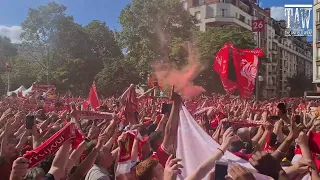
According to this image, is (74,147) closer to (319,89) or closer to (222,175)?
(222,175)

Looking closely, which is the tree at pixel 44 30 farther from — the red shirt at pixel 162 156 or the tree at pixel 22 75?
the red shirt at pixel 162 156

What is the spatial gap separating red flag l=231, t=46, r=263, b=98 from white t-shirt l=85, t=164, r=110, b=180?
11.4m

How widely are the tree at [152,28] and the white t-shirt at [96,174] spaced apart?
3913 centimetres

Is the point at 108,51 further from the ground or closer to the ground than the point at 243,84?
further from the ground

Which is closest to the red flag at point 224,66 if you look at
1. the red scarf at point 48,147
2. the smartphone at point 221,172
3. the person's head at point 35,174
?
the red scarf at point 48,147

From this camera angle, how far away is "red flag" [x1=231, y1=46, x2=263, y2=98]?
51.2 ft

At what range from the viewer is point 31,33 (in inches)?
2094

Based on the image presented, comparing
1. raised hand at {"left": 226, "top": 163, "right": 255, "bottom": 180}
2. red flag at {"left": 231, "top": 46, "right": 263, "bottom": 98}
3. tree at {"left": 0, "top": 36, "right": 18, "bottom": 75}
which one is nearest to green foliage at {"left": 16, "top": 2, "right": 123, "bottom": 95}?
tree at {"left": 0, "top": 36, "right": 18, "bottom": 75}

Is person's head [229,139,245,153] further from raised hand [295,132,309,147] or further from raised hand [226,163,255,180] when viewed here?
raised hand [226,163,255,180]

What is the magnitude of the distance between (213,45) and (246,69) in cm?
2944

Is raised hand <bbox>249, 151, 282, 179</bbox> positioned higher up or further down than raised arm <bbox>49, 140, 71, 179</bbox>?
higher up

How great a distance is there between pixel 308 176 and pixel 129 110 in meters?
4.64

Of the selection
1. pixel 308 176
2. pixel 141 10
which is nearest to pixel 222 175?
pixel 308 176

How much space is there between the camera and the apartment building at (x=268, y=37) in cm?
7056
